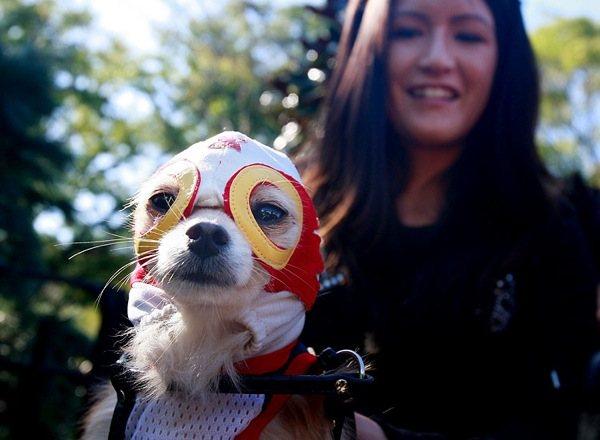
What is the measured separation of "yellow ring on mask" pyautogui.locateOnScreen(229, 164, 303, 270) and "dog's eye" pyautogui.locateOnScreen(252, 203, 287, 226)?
0.03 m

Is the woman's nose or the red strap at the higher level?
the woman's nose

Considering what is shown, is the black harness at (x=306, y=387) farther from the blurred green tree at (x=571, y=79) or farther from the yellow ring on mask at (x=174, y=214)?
the blurred green tree at (x=571, y=79)

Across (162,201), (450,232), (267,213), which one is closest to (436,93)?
(450,232)

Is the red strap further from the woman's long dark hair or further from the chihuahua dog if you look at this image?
the woman's long dark hair

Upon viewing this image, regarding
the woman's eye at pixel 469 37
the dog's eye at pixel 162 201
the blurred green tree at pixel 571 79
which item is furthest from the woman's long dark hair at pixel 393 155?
the blurred green tree at pixel 571 79

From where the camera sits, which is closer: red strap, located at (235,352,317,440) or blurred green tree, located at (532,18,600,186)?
red strap, located at (235,352,317,440)

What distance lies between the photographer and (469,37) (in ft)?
6.84

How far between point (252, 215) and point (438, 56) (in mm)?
1006

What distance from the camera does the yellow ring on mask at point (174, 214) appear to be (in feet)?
4.21

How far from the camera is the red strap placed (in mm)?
1276

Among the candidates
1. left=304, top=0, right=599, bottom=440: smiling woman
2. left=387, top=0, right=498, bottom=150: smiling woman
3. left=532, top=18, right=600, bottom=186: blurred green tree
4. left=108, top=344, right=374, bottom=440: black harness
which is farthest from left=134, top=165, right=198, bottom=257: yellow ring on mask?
left=532, top=18, right=600, bottom=186: blurred green tree

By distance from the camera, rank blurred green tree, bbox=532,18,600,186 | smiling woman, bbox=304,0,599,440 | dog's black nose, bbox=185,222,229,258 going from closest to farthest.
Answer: dog's black nose, bbox=185,222,229,258
smiling woman, bbox=304,0,599,440
blurred green tree, bbox=532,18,600,186

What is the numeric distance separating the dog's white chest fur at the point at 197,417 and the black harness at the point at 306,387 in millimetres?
34

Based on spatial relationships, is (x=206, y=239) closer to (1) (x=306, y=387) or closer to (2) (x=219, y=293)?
(2) (x=219, y=293)
